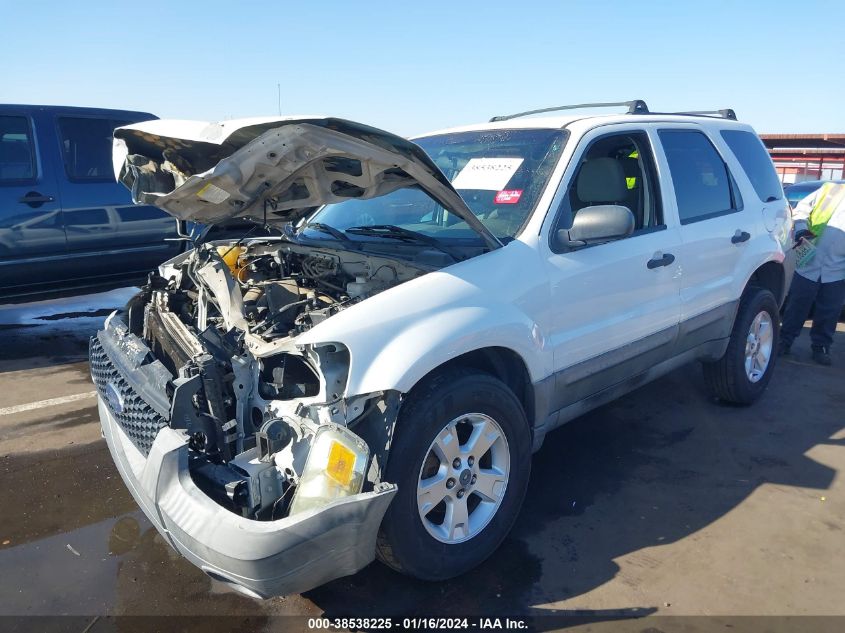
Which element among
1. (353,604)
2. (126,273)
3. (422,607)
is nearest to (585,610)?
(422,607)

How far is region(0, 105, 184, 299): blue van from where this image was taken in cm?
574

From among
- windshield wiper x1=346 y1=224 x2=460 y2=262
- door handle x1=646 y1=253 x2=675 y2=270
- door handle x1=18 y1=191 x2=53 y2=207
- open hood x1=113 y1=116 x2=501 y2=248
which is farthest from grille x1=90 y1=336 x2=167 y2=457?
door handle x1=18 y1=191 x2=53 y2=207

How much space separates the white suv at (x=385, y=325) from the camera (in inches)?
88.5

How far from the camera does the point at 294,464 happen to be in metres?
2.27

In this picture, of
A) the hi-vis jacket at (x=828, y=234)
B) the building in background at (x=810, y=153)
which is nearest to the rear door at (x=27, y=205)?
the hi-vis jacket at (x=828, y=234)

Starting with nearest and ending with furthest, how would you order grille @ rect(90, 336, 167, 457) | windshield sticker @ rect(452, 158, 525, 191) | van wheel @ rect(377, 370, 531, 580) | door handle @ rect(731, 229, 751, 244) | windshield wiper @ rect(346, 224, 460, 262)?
van wheel @ rect(377, 370, 531, 580)
grille @ rect(90, 336, 167, 457)
windshield wiper @ rect(346, 224, 460, 262)
windshield sticker @ rect(452, 158, 525, 191)
door handle @ rect(731, 229, 751, 244)

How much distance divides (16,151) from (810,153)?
20041 mm

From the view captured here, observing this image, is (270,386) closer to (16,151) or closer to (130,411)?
(130,411)

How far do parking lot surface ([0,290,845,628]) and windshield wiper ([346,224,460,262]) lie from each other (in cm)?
144

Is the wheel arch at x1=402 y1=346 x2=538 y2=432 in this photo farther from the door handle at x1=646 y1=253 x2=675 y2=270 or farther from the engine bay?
the door handle at x1=646 y1=253 x2=675 y2=270

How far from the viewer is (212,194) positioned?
270cm

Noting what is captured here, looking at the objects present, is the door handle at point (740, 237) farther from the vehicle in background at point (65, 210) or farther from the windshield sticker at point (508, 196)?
the vehicle in background at point (65, 210)

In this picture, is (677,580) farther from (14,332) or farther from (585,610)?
(14,332)

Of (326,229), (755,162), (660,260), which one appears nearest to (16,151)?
(326,229)
